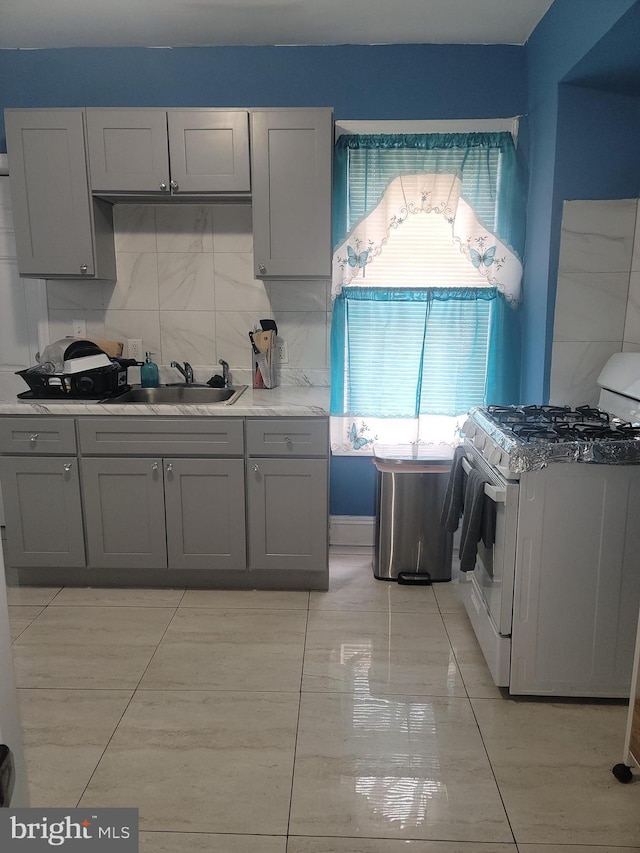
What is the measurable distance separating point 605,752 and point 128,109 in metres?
3.27

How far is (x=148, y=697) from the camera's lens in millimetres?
2250

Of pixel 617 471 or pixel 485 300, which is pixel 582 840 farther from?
pixel 485 300

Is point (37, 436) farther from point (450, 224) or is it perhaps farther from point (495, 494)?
point (450, 224)

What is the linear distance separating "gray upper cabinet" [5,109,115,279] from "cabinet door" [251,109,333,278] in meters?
0.83

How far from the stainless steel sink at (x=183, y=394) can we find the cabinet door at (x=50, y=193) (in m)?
0.66

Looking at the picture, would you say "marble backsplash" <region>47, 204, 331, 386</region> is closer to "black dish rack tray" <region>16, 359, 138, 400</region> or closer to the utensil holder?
the utensil holder

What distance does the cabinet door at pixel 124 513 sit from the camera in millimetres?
2947

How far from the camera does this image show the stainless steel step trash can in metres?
3.07

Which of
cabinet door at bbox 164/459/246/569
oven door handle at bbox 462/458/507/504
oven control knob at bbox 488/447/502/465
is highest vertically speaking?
oven control knob at bbox 488/447/502/465

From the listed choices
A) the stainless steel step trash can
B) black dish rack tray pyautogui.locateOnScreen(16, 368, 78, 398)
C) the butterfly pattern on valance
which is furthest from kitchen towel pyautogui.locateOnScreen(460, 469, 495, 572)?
black dish rack tray pyautogui.locateOnScreen(16, 368, 78, 398)

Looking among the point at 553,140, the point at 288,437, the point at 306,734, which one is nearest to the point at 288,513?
the point at 288,437

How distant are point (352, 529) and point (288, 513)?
0.73 m

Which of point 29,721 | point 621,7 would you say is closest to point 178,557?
point 29,721

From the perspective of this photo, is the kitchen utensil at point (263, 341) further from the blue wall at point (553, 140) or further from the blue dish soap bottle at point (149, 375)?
the blue wall at point (553, 140)
